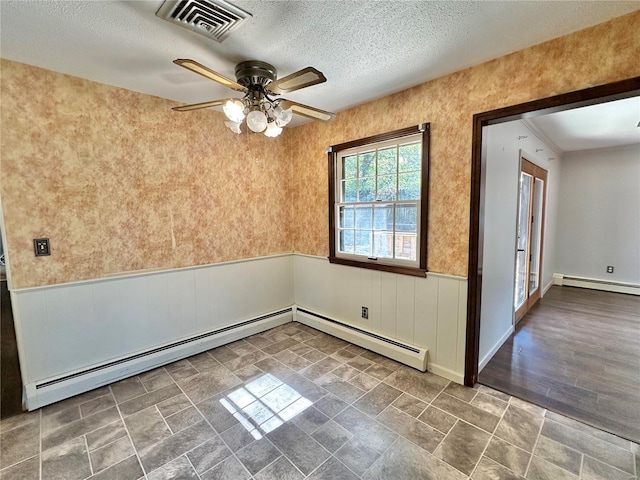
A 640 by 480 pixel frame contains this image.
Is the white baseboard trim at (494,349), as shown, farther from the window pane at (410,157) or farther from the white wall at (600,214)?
the white wall at (600,214)

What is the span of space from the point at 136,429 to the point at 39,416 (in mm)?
807

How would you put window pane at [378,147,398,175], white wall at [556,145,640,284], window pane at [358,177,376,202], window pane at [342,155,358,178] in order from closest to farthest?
window pane at [378,147,398,175]
window pane at [358,177,376,202]
window pane at [342,155,358,178]
white wall at [556,145,640,284]

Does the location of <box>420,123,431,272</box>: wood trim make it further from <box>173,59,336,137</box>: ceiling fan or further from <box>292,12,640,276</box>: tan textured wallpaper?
<box>173,59,336,137</box>: ceiling fan

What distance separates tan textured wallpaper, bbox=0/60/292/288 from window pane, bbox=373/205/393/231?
4.73ft

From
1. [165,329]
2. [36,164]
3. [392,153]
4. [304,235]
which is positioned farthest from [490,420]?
[36,164]

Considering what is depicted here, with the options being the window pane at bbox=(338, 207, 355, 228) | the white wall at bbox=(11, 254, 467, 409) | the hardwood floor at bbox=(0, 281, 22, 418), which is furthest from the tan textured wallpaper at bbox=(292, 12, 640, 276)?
the hardwood floor at bbox=(0, 281, 22, 418)

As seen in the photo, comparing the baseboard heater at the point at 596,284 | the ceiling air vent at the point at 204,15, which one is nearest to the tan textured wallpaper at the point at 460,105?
the ceiling air vent at the point at 204,15

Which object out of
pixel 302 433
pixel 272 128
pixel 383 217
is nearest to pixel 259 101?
pixel 272 128

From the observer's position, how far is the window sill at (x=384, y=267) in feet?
8.61

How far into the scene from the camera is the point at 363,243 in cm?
321

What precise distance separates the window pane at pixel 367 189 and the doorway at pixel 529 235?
174cm

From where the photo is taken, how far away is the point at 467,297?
7.64ft

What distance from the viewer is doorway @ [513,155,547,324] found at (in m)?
3.59

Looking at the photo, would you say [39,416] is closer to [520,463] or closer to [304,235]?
[304,235]
